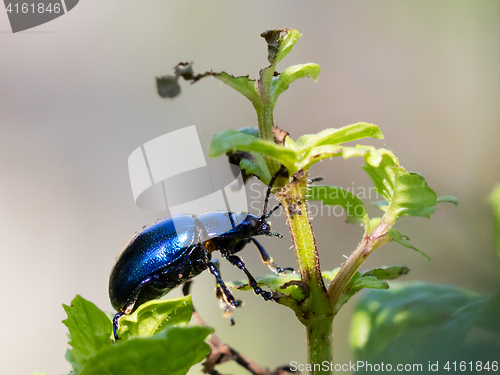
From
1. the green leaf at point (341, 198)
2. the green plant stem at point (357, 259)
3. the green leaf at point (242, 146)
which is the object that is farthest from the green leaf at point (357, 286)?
the green leaf at point (242, 146)

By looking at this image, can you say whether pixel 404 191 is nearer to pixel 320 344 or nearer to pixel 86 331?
pixel 320 344

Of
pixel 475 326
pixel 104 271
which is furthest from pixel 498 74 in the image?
pixel 104 271

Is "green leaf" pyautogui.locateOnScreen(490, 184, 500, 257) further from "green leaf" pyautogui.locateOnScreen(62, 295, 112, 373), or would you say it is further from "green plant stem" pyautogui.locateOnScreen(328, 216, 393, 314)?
"green leaf" pyautogui.locateOnScreen(62, 295, 112, 373)

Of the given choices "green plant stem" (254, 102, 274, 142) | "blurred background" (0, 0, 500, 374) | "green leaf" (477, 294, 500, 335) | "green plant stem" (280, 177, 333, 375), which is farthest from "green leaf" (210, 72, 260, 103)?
"blurred background" (0, 0, 500, 374)

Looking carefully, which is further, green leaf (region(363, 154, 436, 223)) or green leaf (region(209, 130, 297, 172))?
green leaf (region(363, 154, 436, 223))

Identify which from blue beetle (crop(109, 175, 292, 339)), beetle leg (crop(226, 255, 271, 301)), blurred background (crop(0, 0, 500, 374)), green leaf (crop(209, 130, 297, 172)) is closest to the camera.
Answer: green leaf (crop(209, 130, 297, 172))

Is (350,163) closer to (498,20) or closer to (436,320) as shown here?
(498,20)
